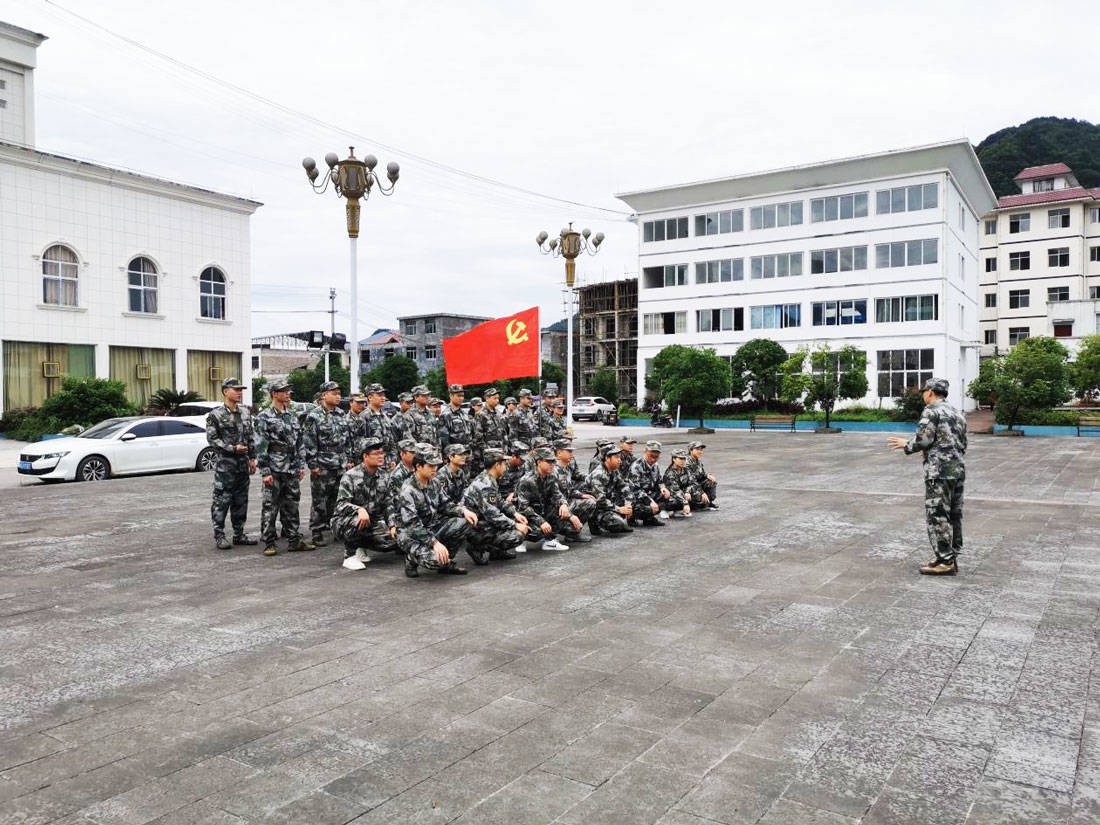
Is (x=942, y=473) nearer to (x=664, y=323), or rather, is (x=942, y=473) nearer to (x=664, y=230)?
(x=664, y=323)

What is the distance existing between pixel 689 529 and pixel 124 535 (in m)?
7.25

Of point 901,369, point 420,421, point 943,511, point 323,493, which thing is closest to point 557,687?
point 943,511

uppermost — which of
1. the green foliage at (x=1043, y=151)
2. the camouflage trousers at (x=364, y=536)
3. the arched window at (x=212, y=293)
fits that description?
the green foliage at (x=1043, y=151)

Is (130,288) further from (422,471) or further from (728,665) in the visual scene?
(728,665)

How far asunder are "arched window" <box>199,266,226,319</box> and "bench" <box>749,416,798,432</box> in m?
24.6

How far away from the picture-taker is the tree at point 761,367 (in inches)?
1758

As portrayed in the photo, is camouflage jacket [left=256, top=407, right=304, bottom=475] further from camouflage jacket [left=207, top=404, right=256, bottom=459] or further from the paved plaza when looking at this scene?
the paved plaza

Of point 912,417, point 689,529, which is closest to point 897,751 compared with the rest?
point 689,529

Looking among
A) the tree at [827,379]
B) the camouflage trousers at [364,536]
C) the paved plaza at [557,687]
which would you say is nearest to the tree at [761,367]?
the tree at [827,379]

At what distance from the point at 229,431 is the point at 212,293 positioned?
26.6 meters

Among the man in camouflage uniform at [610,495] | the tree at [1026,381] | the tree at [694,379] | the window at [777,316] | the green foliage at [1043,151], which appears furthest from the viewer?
the green foliage at [1043,151]

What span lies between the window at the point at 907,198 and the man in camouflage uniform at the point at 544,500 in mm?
42935

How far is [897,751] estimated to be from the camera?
397 centimetres

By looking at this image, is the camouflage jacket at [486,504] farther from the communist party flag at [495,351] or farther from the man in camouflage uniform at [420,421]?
the communist party flag at [495,351]
